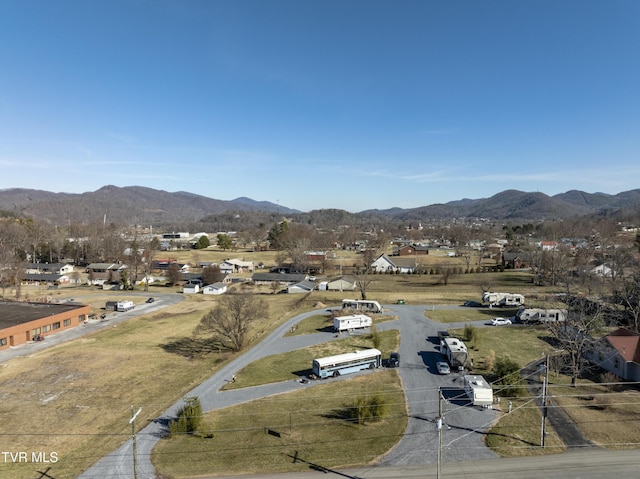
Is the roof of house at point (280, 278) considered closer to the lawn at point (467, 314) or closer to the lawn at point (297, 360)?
the lawn at point (467, 314)

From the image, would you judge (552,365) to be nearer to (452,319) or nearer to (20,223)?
(452,319)

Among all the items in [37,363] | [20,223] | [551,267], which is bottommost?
[37,363]

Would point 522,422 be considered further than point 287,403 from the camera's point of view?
No

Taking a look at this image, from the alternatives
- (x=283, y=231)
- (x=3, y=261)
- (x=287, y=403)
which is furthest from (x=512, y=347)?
(x=283, y=231)

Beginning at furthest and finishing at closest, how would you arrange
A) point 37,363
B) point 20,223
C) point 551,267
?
1. point 20,223
2. point 551,267
3. point 37,363

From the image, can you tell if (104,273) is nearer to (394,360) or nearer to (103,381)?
(103,381)

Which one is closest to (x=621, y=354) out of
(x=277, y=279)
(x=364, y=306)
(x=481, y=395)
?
(x=481, y=395)
